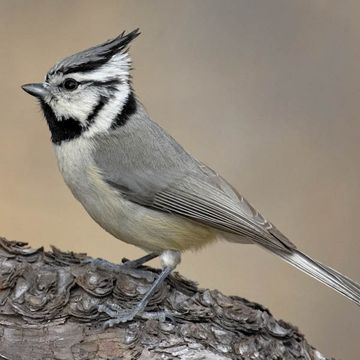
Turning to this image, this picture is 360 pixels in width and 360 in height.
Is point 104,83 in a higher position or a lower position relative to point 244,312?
higher

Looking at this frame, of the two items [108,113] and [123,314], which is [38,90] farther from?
[123,314]

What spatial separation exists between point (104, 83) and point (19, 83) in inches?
84.2

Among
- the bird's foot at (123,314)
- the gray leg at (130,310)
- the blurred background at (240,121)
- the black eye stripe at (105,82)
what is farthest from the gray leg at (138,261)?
the blurred background at (240,121)

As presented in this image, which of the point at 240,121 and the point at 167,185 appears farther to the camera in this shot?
the point at 240,121

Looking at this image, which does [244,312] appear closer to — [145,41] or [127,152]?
[127,152]

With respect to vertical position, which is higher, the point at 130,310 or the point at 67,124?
the point at 67,124

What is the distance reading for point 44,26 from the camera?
19.0 ft

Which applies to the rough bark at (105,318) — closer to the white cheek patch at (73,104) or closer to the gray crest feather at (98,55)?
the white cheek patch at (73,104)

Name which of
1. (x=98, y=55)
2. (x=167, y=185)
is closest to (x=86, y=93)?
(x=98, y=55)

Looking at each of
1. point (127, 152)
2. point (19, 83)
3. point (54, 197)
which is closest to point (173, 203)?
point (127, 152)

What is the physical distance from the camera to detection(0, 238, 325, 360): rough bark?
2.94 meters

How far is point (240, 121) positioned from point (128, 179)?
2.29 metres

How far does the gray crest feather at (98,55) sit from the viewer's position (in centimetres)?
340

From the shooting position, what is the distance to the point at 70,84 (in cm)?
350
